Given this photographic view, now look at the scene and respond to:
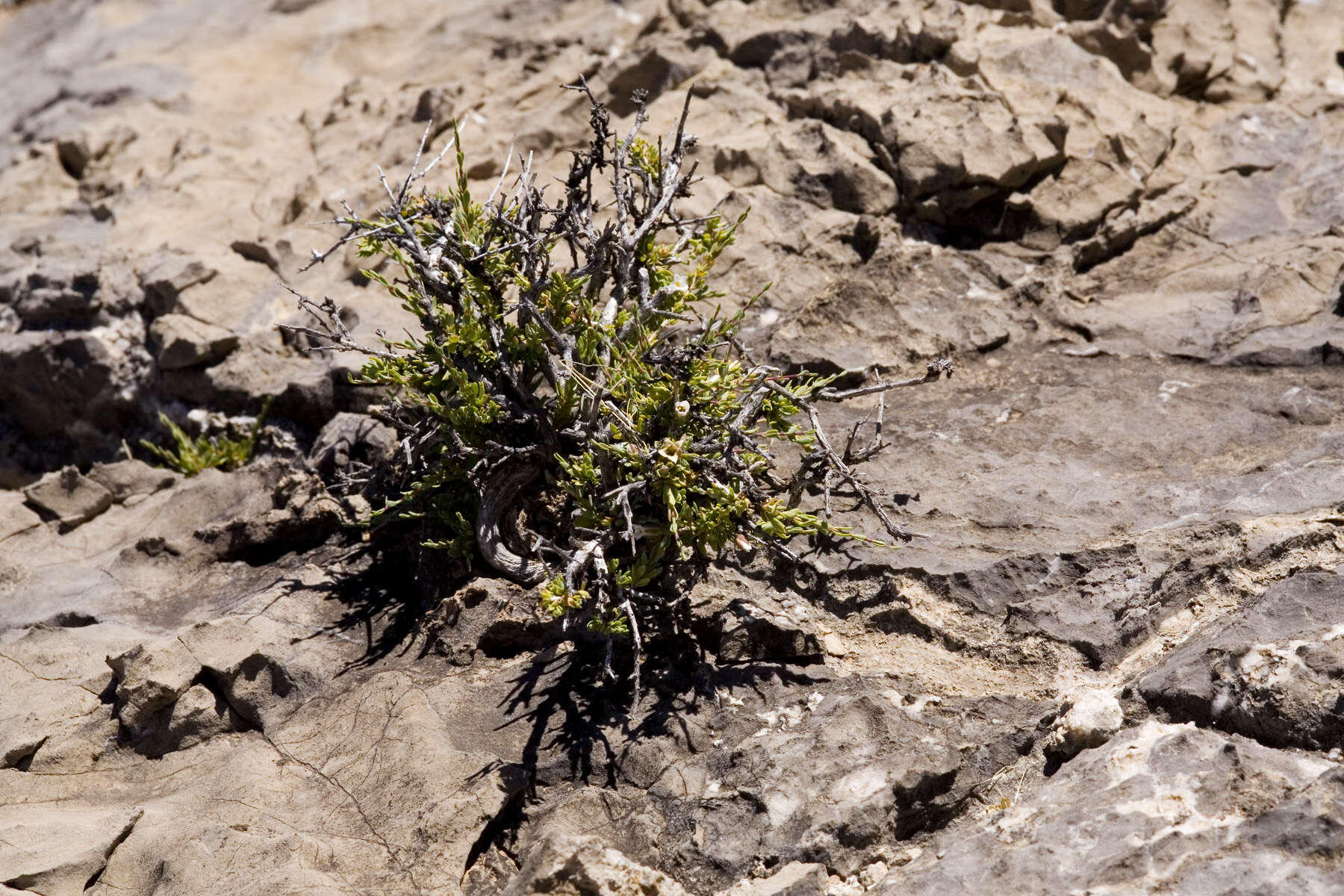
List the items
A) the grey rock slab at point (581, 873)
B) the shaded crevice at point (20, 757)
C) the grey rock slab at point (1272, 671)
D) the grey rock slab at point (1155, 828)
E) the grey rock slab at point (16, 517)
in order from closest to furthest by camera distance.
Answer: the grey rock slab at point (1155, 828)
the grey rock slab at point (581, 873)
the grey rock slab at point (1272, 671)
the shaded crevice at point (20, 757)
the grey rock slab at point (16, 517)

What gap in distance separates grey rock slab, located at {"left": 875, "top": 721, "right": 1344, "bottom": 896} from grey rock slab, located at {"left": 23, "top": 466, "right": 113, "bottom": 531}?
4.38 m

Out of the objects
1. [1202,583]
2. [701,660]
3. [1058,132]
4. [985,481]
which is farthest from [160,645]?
[1058,132]

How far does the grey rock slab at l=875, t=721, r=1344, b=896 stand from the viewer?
9.88 feet

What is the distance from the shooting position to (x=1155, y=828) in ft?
10.4

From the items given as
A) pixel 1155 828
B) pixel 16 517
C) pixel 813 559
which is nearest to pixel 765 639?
pixel 813 559

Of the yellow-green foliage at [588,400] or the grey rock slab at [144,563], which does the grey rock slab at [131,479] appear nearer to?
the grey rock slab at [144,563]

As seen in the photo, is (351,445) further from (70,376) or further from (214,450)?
(70,376)

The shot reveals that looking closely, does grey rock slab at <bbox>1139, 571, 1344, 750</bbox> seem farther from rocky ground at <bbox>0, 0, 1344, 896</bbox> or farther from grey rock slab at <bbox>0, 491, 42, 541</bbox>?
grey rock slab at <bbox>0, 491, 42, 541</bbox>

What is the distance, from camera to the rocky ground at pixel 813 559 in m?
3.53

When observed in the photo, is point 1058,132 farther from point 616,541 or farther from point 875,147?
point 616,541

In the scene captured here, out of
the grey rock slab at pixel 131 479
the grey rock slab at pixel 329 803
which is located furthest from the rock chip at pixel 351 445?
the grey rock slab at pixel 329 803

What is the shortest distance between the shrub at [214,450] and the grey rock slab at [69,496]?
1.14 ft

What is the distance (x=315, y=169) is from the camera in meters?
7.43

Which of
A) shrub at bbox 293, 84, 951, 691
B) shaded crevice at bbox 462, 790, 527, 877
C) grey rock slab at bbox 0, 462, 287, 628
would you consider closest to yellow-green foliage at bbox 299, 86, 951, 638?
shrub at bbox 293, 84, 951, 691
